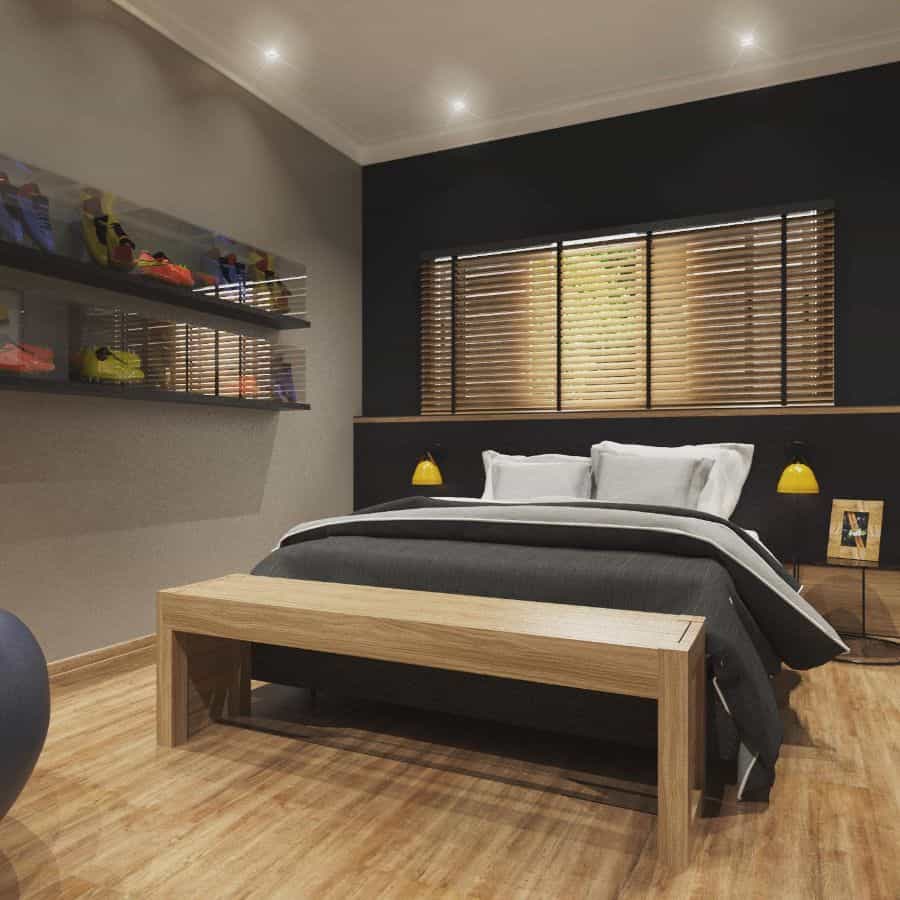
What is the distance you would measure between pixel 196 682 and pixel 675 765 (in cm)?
143

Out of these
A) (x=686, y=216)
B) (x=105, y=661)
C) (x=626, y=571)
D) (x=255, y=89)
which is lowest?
(x=105, y=661)

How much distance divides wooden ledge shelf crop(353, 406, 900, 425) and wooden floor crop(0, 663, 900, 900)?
5.28 feet

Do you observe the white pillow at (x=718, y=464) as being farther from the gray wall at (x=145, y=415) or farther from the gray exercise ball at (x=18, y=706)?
the gray exercise ball at (x=18, y=706)

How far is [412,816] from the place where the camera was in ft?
5.96

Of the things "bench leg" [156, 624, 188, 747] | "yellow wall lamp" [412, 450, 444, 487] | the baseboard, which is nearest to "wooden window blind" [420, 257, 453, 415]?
"yellow wall lamp" [412, 450, 444, 487]

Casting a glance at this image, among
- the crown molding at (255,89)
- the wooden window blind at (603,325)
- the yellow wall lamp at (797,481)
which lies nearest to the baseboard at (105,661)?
the wooden window blind at (603,325)

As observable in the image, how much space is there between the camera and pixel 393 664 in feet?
7.58

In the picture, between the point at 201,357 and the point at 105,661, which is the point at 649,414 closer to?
the point at 201,357

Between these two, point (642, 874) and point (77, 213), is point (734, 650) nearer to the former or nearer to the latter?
point (642, 874)

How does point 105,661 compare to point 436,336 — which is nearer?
point 105,661

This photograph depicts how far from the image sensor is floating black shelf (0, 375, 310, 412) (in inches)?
105

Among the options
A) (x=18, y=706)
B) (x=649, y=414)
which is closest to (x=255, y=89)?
(x=649, y=414)

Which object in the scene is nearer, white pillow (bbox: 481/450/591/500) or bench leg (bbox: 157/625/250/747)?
bench leg (bbox: 157/625/250/747)

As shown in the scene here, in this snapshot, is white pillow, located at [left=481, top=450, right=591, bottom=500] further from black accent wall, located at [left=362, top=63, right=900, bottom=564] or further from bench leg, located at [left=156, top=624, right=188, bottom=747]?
bench leg, located at [left=156, top=624, right=188, bottom=747]
